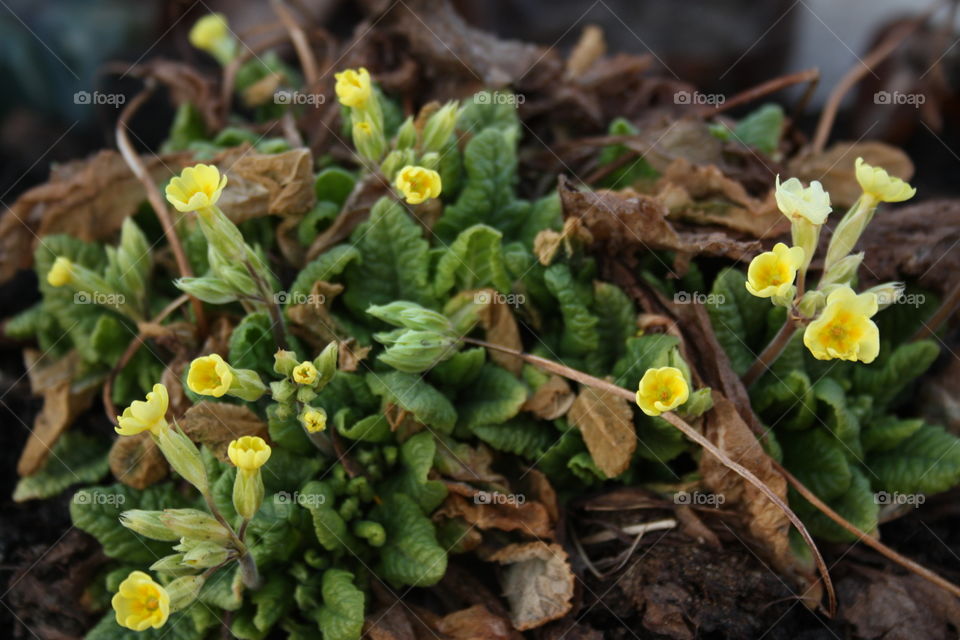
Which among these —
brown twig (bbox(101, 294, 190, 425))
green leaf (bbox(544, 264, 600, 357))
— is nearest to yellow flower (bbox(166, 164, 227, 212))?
brown twig (bbox(101, 294, 190, 425))

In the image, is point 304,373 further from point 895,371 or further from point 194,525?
point 895,371

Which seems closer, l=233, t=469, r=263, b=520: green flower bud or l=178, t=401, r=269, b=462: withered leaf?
l=233, t=469, r=263, b=520: green flower bud

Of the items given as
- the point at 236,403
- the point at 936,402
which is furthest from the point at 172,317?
the point at 936,402

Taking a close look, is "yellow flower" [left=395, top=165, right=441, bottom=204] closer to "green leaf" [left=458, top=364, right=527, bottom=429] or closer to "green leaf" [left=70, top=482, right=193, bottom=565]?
"green leaf" [left=458, top=364, right=527, bottom=429]

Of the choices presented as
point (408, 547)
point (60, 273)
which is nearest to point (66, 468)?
point (60, 273)

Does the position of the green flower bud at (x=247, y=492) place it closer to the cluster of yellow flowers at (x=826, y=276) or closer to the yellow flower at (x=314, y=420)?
the yellow flower at (x=314, y=420)

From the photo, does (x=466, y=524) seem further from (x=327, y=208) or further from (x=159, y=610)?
(x=327, y=208)
